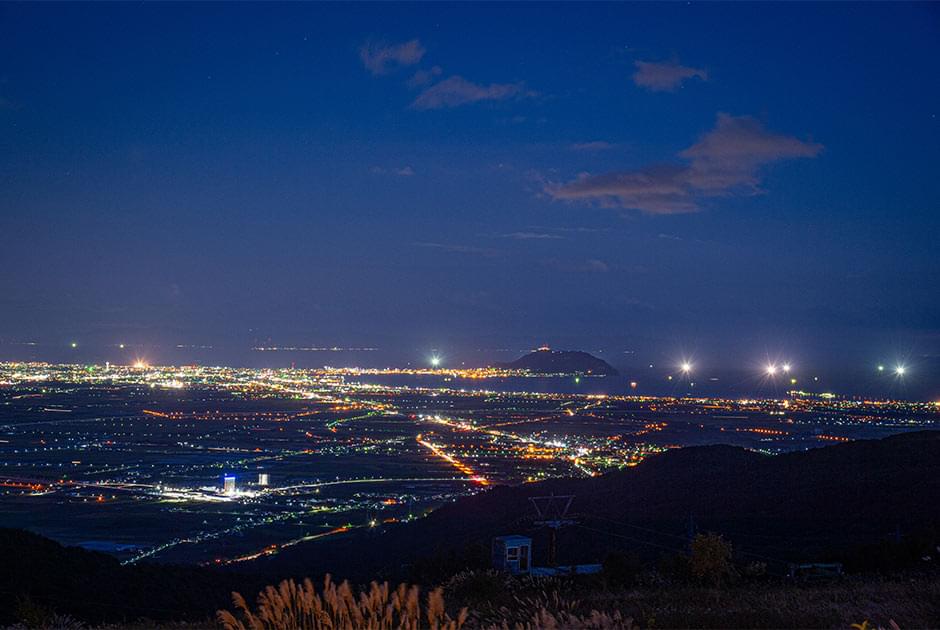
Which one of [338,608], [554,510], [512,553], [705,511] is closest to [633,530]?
[554,510]

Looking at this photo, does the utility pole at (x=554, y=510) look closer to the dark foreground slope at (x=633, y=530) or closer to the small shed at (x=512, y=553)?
the dark foreground slope at (x=633, y=530)

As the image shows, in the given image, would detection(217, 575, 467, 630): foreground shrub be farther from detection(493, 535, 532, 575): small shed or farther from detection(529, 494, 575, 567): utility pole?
detection(529, 494, 575, 567): utility pole

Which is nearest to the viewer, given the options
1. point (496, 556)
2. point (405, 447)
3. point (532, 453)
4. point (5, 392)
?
point (496, 556)

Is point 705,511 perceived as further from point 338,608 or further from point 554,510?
point 338,608

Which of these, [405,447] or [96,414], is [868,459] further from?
[96,414]

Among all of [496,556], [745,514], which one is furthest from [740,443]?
[496,556]

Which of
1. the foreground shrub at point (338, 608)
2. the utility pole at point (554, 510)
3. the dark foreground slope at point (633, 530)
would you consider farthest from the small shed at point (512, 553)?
the foreground shrub at point (338, 608)
